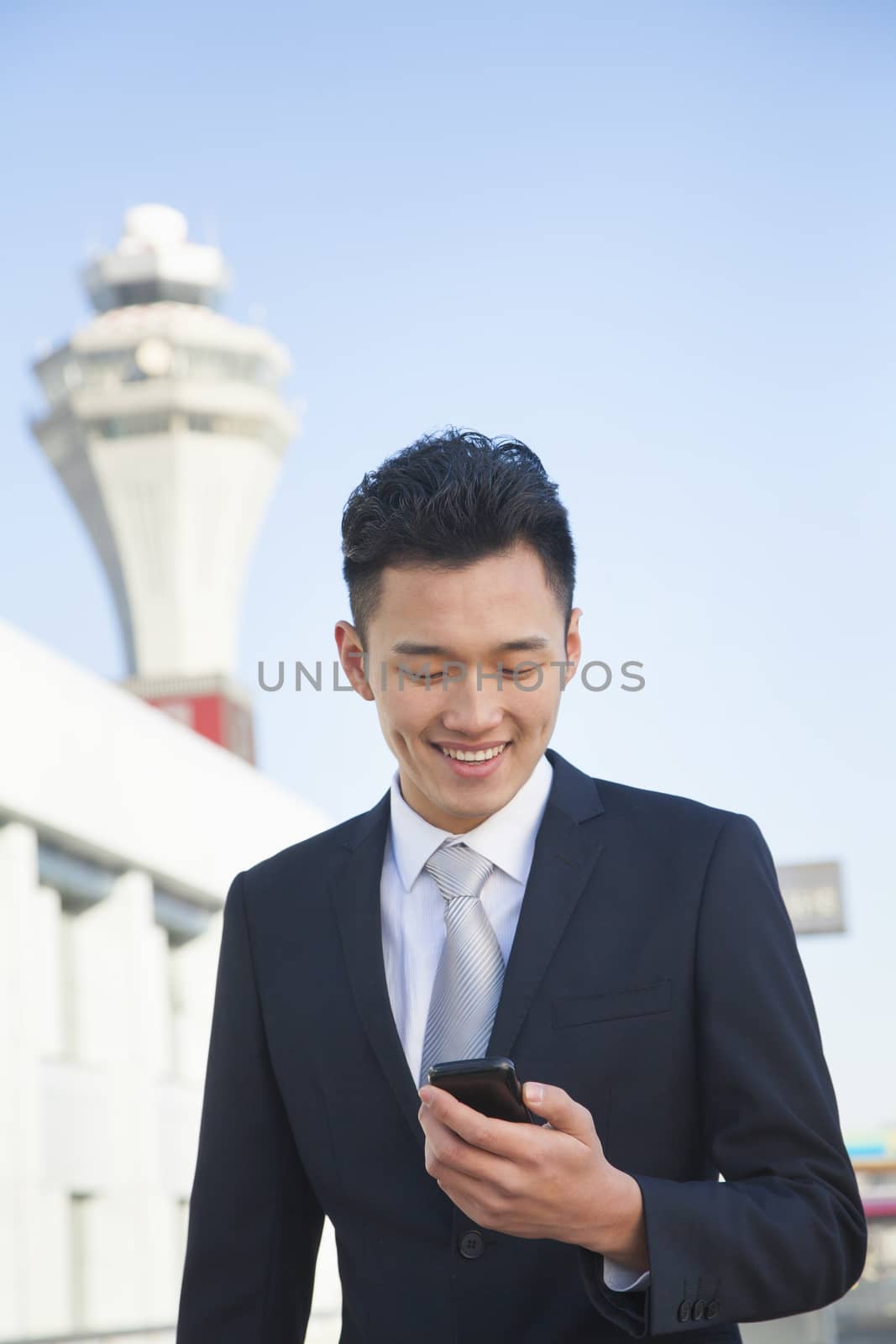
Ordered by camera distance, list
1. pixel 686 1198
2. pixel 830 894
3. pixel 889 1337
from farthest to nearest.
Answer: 1. pixel 830 894
2. pixel 889 1337
3. pixel 686 1198

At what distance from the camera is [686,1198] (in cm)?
192

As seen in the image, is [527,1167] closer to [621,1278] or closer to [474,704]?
[621,1278]

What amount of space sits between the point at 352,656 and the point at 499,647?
40 cm

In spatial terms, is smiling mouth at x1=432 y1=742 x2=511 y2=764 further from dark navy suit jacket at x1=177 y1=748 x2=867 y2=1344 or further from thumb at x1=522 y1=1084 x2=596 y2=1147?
thumb at x1=522 y1=1084 x2=596 y2=1147

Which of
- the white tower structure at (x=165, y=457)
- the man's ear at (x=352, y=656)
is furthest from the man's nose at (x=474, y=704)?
the white tower structure at (x=165, y=457)

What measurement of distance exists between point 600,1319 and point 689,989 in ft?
1.38

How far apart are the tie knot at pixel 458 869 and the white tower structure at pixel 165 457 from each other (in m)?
57.5

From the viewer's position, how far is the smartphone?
5.60 feet

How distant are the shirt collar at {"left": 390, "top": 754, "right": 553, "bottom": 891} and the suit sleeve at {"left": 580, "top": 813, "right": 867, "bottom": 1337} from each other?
282 mm

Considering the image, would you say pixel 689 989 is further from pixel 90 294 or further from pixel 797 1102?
pixel 90 294

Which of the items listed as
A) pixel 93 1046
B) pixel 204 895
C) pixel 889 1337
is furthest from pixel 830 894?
pixel 889 1337

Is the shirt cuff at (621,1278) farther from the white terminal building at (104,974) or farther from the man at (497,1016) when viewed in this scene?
the white terminal building at (104,974)

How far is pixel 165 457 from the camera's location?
203ft

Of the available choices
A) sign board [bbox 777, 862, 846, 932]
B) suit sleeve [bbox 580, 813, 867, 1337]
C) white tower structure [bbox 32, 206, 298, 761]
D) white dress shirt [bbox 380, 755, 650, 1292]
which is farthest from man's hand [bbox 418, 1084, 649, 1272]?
white tower structure [bbox 32, 206, 298, 761]
